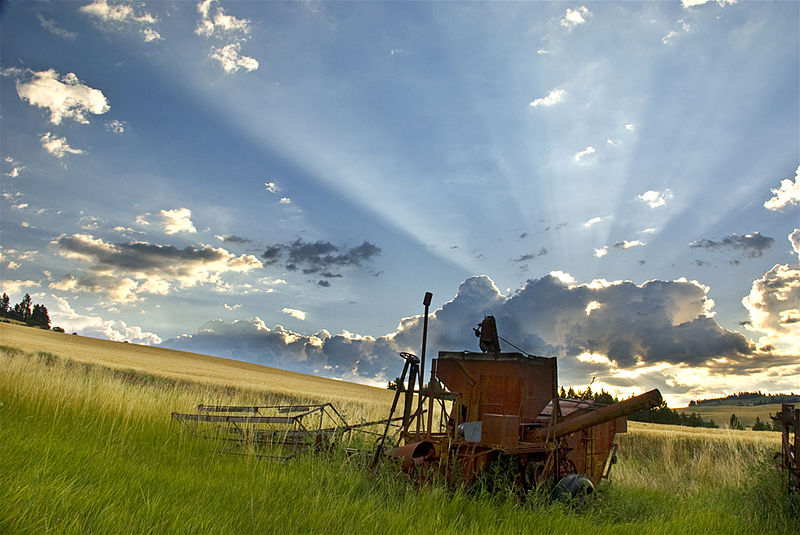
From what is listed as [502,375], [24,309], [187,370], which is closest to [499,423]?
[502,375]

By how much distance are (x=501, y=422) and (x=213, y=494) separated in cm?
492

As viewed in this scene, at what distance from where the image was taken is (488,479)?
9.44 metres

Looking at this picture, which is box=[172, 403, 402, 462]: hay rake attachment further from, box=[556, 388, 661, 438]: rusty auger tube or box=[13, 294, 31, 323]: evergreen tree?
box=[13, 294, 31, 323]: evergreen tree

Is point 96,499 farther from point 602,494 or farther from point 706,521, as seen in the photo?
point 706,521

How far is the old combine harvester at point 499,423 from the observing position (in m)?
9.26

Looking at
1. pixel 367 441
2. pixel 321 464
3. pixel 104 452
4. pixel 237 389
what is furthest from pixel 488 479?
pixel 237 389

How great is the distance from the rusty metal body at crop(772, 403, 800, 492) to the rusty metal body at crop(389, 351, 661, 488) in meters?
2.80

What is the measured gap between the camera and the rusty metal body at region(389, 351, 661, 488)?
366 inches

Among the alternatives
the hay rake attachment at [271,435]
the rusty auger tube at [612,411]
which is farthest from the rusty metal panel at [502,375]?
the hay rake attachment at [271,435]

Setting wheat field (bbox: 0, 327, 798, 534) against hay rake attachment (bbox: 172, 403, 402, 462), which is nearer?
wheat field (bbox: 0, 327, 798, 534)

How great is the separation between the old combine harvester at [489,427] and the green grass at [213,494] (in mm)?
547

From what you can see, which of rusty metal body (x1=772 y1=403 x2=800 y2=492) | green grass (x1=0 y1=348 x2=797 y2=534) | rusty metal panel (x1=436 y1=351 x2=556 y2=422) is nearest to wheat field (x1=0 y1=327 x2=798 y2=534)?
green grass (x1=0 y1=348 x2=797 y2=534)

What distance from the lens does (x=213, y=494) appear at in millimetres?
6367

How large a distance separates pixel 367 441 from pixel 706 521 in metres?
7.55
